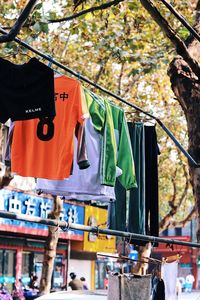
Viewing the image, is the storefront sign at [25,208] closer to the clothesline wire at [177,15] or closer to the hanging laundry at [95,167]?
the hanging laundry at [95,167]

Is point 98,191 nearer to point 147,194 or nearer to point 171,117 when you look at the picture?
point 147,194

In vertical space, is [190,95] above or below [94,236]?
above

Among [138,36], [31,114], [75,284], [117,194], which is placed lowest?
[75,284]

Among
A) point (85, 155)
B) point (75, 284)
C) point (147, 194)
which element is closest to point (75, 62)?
point (75, 284)

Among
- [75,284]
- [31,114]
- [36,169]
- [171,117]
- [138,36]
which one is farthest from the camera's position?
[171,117]

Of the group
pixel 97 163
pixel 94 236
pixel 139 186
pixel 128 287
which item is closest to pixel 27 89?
pixel 97 163

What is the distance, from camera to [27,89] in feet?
15.9

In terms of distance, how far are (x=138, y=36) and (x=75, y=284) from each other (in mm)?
6738

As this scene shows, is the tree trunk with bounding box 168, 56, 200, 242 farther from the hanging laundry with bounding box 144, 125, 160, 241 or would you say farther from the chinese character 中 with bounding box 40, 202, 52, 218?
the chinese character 中 with bounding box 40, 202, 52, 218

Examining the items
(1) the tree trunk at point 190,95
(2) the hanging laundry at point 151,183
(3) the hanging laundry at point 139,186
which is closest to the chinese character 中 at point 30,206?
(1) the tree trunk at point 190,95

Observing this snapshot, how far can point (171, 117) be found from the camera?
18.5 m

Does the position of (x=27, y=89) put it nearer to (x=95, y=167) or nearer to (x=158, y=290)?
Answer: (x=95, y=167)

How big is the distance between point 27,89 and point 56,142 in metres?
0.62

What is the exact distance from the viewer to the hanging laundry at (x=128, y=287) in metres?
5.21
